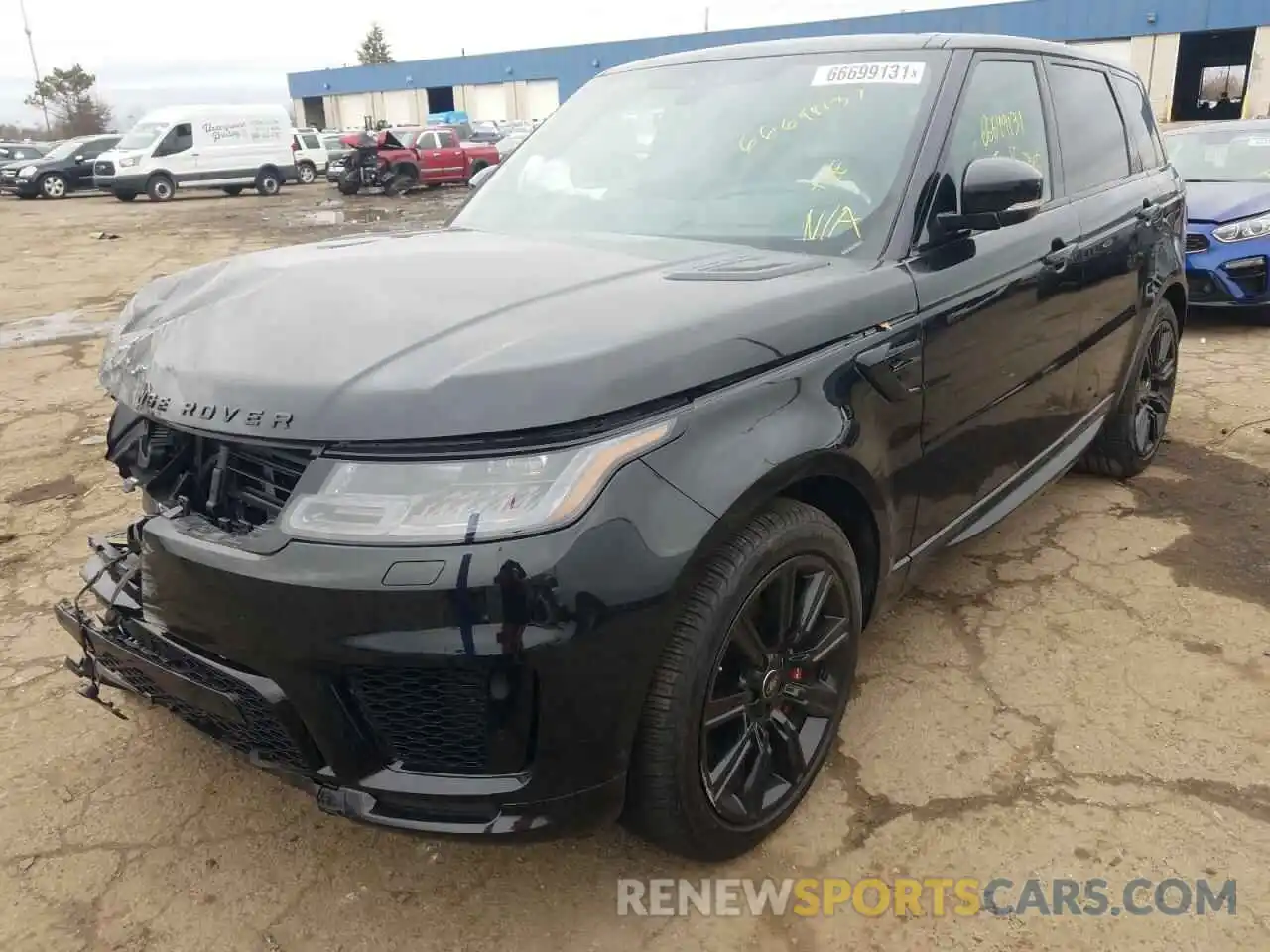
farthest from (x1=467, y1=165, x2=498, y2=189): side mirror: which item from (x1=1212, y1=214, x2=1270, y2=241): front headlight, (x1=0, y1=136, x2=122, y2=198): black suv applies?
(x1=0, y1=136, x2=122, y2=198): black suv

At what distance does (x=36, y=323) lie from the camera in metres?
9.14

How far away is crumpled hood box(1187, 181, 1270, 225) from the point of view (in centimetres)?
709

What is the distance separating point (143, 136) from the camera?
24.4 m

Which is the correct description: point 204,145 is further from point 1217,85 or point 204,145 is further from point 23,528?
point 1217,85

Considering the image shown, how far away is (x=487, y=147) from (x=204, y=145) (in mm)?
7176

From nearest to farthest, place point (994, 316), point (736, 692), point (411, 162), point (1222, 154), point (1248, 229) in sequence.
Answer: point (736, 692) → point (994, 316) → point (1248, 229) → point (1222, 154) → point (411, 162)

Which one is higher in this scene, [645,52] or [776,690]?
[645,52]

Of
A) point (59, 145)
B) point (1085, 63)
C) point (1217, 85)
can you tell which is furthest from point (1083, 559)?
point (1217, 85)

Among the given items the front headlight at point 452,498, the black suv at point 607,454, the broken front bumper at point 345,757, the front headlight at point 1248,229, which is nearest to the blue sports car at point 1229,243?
the front headlight at point 1248,229

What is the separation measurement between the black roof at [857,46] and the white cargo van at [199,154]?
24571 millimetres

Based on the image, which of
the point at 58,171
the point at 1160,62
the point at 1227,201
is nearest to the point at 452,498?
the point at 1227,201

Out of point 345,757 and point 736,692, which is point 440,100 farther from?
point 345,757

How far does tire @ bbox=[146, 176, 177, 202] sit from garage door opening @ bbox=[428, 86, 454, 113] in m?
41.4

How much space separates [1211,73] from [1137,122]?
46292 millimetres
